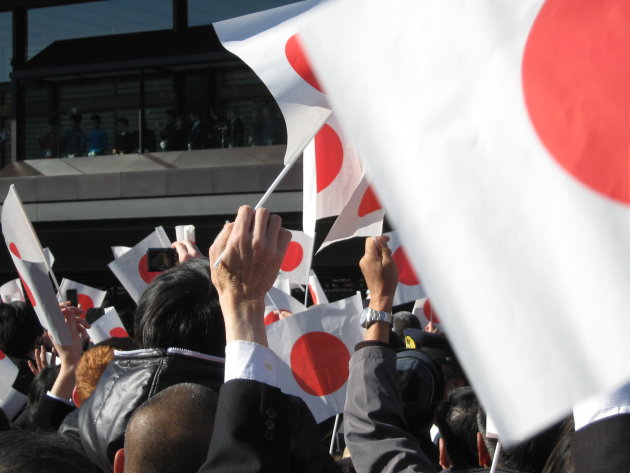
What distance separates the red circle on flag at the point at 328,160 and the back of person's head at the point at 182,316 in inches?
59.6

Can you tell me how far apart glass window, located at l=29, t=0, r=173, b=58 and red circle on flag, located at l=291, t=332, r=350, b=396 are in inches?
681

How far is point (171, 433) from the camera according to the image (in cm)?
169

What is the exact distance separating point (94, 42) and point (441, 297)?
65.8ft

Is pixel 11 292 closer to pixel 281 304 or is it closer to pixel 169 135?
pixel 281 304

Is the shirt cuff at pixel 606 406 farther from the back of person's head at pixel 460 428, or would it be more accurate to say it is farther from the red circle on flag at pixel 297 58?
the red circle on flag at pixel 297 58

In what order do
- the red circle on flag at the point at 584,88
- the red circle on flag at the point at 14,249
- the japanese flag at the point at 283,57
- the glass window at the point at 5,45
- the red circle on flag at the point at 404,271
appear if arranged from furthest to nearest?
the glass window at the point at 5,45 < the red circle on flag at the point at 404,271 < the red circle on flag at the point at 14,249 < the japanese flag at the point at 283,57 < the red circle on flag at the point at 584,88

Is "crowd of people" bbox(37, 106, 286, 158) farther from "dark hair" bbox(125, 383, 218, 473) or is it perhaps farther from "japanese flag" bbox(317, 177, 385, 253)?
"dark hair" bbox(125, 383, 218, 473)

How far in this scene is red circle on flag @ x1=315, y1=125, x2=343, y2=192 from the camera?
3830 millimetres

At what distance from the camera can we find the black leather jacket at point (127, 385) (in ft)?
6.73

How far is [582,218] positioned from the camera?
1.03 meters

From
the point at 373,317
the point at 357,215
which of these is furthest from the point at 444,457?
the point at 357,215

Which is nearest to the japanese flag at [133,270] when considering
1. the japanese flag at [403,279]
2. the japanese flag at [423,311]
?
the japanese flag at [403,279]

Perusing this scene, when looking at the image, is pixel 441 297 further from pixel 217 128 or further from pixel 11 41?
pixel 11 41

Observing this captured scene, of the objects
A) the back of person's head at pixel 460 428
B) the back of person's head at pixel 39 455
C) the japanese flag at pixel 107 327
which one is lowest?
the japanese flag at pixel 107 327
